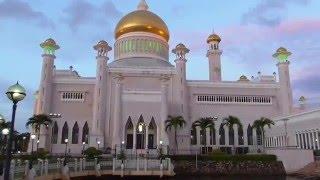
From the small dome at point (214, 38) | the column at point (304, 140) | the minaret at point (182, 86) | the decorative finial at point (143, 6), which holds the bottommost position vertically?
the column at point (304, 140)

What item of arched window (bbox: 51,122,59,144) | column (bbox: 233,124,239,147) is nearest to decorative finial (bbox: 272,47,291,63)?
column (bbox: 233,124,239,147)

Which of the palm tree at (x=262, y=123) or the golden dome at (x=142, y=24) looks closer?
the palm tree at (x=262, y=123)

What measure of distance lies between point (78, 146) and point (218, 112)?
19.8 m

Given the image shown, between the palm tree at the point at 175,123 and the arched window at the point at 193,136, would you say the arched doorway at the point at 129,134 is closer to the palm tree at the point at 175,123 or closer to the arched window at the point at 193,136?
the palm tree at the point at 175,123

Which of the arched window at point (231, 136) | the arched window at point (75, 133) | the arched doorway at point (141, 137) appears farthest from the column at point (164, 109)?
the arched window at point (75, 133)

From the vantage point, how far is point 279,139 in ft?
158

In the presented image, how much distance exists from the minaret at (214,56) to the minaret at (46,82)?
24101 millimetres

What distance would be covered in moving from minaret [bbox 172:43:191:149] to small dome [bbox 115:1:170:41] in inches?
233

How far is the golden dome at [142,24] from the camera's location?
5644cm

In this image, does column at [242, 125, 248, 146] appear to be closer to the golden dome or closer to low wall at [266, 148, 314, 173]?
low wall at [266, 148, 314, 173]

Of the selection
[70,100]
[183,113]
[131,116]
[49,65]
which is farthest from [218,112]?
[49,65]

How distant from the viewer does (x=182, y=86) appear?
165 ft

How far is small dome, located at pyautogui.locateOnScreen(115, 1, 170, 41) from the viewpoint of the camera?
56.4m

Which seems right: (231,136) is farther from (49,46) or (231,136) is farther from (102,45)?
(49,46)
